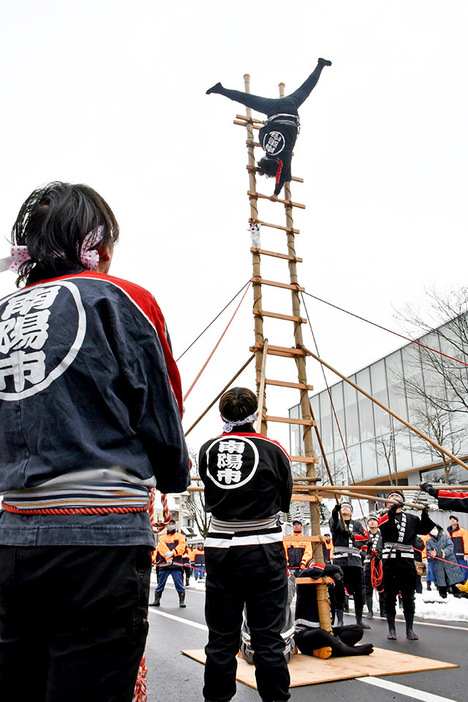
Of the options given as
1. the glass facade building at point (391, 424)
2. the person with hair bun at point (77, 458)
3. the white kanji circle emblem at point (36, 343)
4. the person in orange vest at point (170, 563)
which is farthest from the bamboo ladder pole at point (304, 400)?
the glass facade building at point (391, 424)

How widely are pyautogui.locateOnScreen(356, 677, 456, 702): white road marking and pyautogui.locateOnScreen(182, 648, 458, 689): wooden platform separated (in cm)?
16

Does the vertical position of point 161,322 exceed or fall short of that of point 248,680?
it exceeds it

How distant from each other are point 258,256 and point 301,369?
1.44 metres

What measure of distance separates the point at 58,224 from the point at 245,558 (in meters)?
2.59

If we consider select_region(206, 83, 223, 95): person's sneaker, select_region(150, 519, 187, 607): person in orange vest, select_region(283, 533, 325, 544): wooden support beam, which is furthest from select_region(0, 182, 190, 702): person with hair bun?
select_region(150, 519, 187, 607): person in orange vest

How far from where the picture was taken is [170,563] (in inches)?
535

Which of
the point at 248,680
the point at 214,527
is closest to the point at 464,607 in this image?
the point at 248,680

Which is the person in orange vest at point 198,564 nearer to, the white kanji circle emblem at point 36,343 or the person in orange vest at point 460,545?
the person in orange vest at point 460,545

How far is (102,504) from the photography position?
138 cm

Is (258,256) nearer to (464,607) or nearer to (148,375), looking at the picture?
(148,375)

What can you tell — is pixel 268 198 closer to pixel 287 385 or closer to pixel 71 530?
pixel 287 385

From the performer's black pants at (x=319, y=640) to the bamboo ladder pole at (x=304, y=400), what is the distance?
0.70 feet

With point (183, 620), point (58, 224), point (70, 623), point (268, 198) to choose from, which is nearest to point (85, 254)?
point (58, 224)

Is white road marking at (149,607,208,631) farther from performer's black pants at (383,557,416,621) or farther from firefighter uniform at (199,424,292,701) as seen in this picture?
firefighter uniform at (199,424,292,701)
